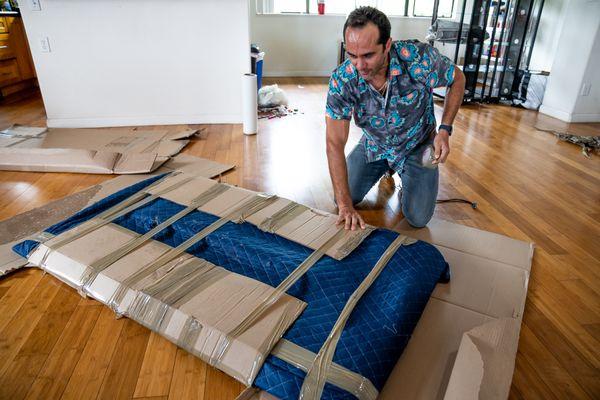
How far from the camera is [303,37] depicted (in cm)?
573

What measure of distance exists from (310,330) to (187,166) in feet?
5.50

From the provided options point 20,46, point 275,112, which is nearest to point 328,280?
point 275,112

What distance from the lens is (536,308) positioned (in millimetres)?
1392

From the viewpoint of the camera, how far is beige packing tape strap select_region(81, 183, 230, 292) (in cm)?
130

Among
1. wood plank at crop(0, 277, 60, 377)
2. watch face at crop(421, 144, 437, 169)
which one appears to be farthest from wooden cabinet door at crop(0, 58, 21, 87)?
watch face at crop(421, 144, 437, 169)

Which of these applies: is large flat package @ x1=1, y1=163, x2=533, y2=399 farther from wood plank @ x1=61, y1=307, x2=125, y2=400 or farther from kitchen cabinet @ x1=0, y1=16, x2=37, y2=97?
kitchen cabinet @ x1=0, y1=16, x2=37, y2=97

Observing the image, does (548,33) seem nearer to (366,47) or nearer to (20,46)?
(366,47)

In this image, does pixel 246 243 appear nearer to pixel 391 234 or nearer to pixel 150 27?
pixel 391 234

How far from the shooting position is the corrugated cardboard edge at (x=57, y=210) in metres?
1.57

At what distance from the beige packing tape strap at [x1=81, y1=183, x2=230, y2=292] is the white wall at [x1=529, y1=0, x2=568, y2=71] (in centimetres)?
501

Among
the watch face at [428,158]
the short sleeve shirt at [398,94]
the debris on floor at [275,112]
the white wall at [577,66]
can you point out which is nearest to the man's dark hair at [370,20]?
the short sleeve shirt at [398,94]

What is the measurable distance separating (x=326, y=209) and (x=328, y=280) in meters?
0.85

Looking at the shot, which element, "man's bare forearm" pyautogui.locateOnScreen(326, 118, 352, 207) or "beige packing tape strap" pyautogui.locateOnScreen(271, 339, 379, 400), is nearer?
"beige packing tape strap" pyautogui.locateOnScreen(271, 339, 379, 400)

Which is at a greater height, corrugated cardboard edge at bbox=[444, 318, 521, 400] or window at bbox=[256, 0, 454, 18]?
window at bbox=[256, 0, 454, 18]
